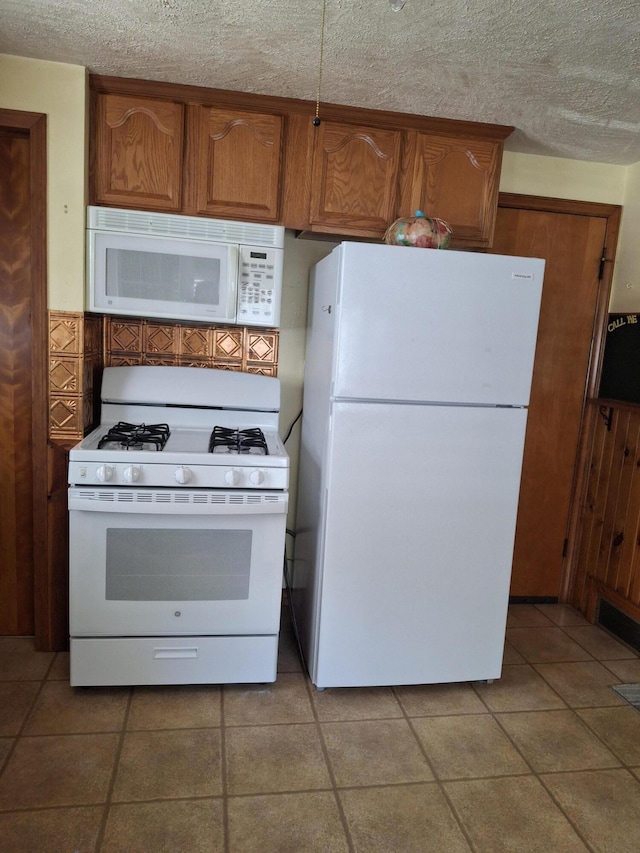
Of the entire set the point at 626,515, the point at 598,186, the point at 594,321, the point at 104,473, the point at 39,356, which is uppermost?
the point at 598,186

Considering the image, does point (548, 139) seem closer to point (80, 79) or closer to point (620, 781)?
point (80, 79)

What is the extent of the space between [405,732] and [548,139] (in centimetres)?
247

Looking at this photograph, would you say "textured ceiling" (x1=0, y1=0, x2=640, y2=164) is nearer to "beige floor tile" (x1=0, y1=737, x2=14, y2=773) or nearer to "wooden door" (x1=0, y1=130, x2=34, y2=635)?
"wooden door" (x1=0, y1=130, x2=34, y2=635)

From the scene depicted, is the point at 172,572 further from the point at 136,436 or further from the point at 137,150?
the point at 137,150

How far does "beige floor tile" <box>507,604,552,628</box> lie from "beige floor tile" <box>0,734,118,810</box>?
1935 mm

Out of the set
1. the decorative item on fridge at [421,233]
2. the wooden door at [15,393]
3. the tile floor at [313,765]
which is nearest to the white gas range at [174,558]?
the tile floor at [313,765]

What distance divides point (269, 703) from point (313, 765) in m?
0.36

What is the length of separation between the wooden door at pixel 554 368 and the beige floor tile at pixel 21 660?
2274 millimetres

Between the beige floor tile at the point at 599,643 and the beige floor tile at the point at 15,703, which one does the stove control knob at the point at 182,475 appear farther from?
the beige floor tile at the point at 599,643

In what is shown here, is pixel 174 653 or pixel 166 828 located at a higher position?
pixel 174 653

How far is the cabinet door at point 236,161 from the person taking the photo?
238 cm

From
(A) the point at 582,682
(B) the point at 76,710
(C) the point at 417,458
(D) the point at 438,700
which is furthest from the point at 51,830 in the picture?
(A) the point at 582,682

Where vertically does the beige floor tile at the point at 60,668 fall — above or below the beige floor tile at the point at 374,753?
above

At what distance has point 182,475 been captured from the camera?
2074 mm
